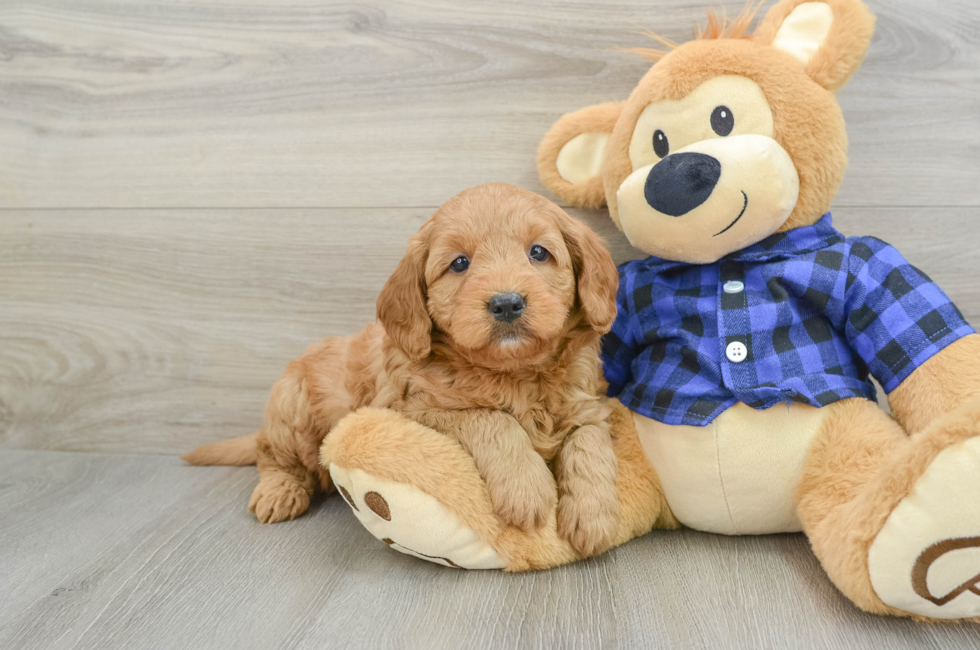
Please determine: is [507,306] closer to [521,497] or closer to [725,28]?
[521,497]

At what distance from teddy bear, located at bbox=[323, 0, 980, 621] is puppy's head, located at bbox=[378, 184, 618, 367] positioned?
0.17m

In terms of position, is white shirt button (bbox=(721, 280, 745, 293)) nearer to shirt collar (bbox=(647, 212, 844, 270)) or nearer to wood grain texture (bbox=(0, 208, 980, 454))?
shirt collar (bbox=(647, 212, 844, 270))

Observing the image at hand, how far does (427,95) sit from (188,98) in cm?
71

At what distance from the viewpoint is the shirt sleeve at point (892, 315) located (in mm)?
1184

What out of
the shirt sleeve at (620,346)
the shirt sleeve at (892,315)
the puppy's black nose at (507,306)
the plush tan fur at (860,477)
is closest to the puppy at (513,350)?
the puppy's black nose at (507,306)

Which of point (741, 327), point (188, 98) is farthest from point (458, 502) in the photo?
point (188, 98)

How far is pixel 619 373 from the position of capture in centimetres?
153

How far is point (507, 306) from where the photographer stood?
3.67 ft

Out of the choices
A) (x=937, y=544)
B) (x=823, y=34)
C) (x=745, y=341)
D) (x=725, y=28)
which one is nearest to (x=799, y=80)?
(x=823, y=34)

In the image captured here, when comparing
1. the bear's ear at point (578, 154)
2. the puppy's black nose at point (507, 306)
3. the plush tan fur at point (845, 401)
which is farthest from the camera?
the bear's ear at point (578, 154)

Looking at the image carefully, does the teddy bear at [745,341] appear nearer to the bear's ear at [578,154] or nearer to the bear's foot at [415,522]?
the bear's foot at [415,522]

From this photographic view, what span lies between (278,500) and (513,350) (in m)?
0.78

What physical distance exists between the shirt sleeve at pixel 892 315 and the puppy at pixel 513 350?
1.57ft

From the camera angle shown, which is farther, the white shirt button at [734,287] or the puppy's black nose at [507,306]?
the white shirt button at [734,287]
